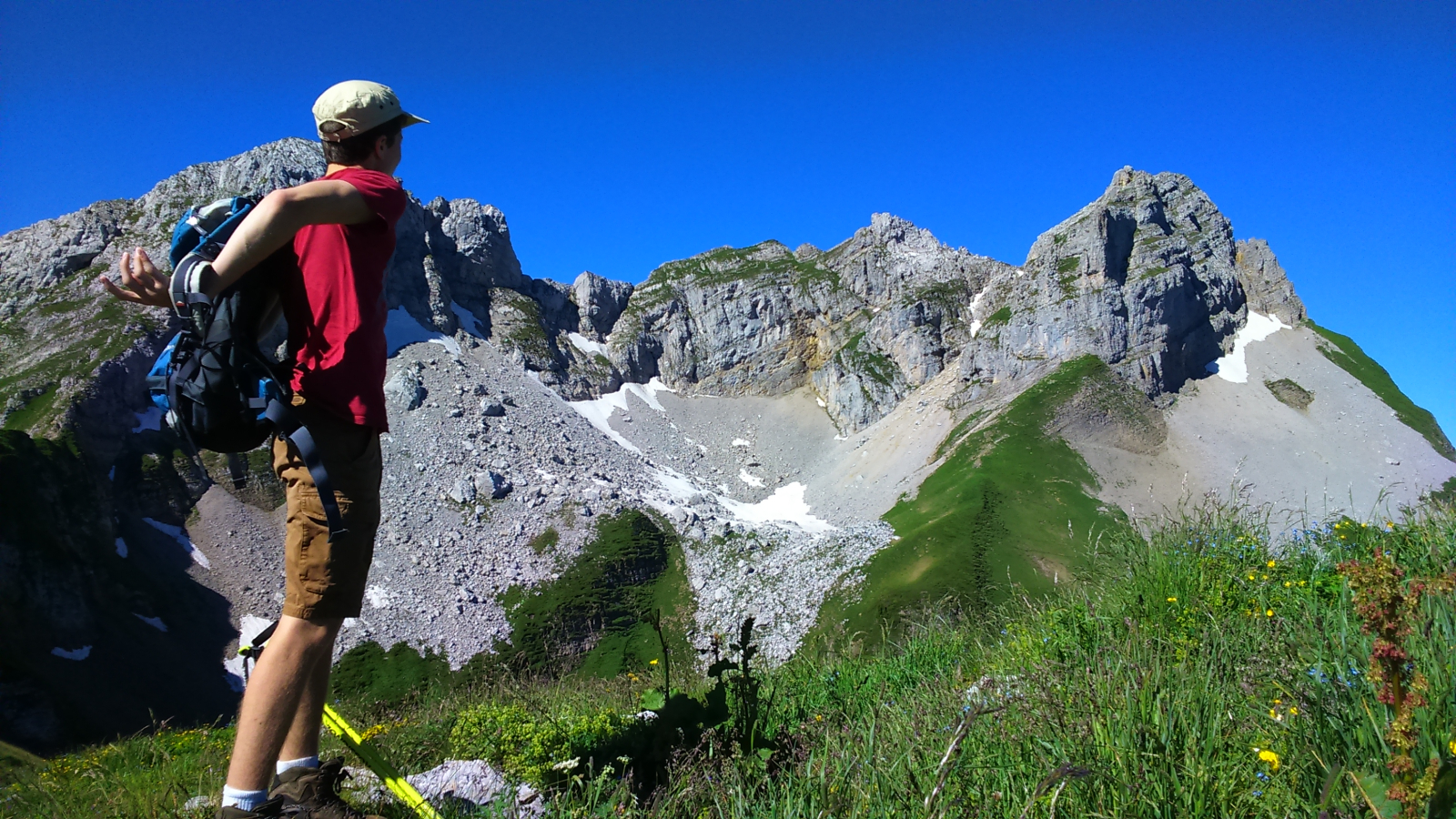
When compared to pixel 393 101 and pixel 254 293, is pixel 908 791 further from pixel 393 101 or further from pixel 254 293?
pixel 393 101

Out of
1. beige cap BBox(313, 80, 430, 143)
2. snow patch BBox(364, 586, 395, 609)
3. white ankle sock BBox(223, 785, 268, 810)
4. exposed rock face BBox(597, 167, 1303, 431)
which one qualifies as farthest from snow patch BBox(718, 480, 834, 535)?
white ankle sock BBox(223, 785, 268, 810)

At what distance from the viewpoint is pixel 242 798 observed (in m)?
2.83

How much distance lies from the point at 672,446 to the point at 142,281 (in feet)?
400

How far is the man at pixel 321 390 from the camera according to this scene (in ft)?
9.64

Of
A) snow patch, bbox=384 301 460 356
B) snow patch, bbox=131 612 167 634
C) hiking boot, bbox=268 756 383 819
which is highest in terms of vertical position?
snow patch, bbox=384 301 460 356

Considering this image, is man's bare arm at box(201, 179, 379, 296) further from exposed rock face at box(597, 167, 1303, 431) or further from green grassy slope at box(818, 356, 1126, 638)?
exposed rock face at box(597, 167, 1303, 431)

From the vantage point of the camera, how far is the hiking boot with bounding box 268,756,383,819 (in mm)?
3037

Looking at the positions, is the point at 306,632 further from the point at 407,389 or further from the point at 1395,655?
the point at 407,389

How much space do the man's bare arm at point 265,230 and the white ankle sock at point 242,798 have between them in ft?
6.72

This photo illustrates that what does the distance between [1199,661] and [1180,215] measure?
14045cm

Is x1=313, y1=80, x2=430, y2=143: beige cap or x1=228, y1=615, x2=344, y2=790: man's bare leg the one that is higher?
x1=313, y1=80, x2=430, y2=143: beige cap

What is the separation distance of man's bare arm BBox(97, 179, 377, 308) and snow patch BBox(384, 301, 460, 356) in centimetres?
12061

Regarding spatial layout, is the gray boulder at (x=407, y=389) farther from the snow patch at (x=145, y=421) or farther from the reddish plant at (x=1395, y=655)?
the reddish plant at (x=1395, y=655)

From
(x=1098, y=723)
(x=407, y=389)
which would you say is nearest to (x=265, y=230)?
(x=1098, y=723)
